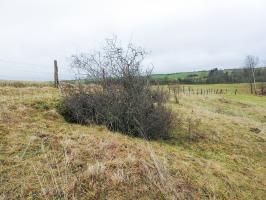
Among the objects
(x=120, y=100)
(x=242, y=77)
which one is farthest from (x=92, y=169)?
(x=242, y=77)

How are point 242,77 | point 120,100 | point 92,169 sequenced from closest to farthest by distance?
point 92,169 < point 120,100 < point 242,77

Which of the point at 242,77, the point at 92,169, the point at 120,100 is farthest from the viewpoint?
the point at 242,77

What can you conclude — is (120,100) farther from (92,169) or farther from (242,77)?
(242,77)

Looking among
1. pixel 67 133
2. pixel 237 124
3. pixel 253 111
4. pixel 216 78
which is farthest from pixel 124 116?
pixel 216 78

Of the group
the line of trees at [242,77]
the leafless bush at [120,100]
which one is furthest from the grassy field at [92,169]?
the line of trees at [242,77]

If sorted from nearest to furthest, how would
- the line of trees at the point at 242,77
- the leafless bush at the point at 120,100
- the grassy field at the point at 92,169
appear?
1. the grassy field at the point at 92,169
2. the leafless bush at the point at 120,100
3. the line of trees at the point at 242,77

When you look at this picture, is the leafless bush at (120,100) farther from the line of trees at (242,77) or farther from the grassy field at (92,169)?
the line of trees at (242,77)

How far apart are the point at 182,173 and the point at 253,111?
26.4 m

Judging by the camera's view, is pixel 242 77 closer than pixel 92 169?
No

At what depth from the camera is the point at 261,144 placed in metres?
13.3

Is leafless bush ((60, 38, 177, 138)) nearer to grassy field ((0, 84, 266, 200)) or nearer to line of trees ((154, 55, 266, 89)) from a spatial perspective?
grassy field ((0, 84, 266, 200))

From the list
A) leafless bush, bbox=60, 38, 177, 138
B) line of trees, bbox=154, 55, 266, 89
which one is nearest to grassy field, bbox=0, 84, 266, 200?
leafless bush, bbox=60, 38, 177, 138

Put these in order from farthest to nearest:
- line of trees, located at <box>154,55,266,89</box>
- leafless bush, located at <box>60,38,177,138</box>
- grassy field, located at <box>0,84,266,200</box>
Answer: line of trees, located at <box>154,55,266,89</box>
leafless bush, located at <box>60,38,177,138</box>
grassy field, located at <box>0,84,266,200</box>

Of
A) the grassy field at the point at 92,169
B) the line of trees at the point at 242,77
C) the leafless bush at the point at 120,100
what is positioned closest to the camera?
the grassy field at the point at 92,169
